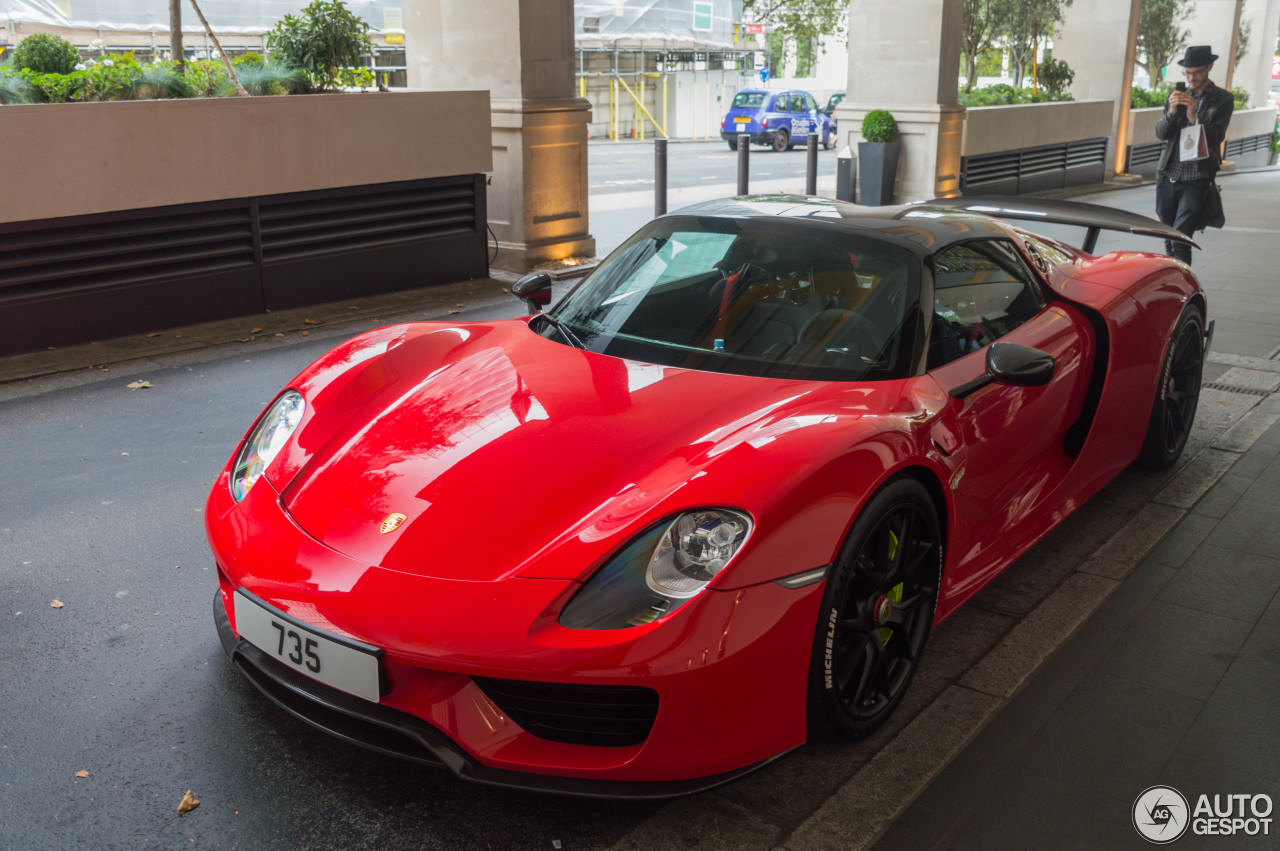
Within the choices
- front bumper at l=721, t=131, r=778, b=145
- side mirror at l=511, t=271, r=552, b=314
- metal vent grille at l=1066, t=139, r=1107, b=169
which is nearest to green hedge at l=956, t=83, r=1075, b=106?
metal vent grille at l=1066, t=139, r=1107, b=169

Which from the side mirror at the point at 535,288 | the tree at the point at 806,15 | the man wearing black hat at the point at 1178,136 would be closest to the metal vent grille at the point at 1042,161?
the man wearing black hat at the point at 1178,136

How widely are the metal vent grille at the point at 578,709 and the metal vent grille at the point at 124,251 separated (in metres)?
5.63

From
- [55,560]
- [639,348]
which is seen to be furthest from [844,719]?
[55,560]

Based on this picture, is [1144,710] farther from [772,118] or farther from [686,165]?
[772,118]

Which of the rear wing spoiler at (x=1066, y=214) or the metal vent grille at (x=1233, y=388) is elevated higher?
the rear wing spoiler at (x=1066, y=214)

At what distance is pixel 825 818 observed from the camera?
2.51 meters

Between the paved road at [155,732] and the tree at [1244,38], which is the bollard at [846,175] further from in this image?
the tree at [1244,38]

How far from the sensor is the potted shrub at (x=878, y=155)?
14.3m

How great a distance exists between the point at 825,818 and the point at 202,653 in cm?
186

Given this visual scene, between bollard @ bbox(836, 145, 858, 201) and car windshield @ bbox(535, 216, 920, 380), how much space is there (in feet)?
37.5

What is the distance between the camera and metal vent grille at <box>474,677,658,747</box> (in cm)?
224

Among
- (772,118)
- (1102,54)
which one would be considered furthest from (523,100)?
(772,118)

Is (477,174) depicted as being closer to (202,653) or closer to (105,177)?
(105,177)

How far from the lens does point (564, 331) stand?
3488 mm
